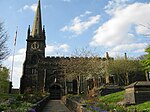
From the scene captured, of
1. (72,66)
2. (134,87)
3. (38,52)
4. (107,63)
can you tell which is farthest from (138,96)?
(38,52)

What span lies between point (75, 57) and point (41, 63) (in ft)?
76.6

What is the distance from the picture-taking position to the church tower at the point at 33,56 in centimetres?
6656

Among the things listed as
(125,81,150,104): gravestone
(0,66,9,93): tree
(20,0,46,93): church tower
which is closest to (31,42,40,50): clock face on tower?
(20,0,46,93): church tower

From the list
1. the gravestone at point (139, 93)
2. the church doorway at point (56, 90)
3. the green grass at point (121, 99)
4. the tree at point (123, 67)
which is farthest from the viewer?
the church doorway at point (56, 90)

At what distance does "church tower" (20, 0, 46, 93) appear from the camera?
218 feet

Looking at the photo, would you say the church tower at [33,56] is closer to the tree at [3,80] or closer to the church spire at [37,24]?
the church spire at [37,24]

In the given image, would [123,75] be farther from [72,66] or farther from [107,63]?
[72,66]

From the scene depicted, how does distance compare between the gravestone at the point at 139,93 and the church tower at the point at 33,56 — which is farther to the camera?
the church tower at the point at 33,56

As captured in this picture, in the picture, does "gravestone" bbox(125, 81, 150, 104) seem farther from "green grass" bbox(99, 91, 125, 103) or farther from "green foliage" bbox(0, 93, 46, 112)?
"green foliage" bbox(0, 93, 46, 112)

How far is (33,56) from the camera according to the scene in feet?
228

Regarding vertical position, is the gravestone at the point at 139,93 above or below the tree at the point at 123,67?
below

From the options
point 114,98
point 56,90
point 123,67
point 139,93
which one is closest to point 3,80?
point 56,90

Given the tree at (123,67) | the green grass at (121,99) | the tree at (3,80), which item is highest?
the tree at (123,67)

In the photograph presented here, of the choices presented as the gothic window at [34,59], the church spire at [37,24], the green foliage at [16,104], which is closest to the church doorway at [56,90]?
the gothic window at [34,59]
